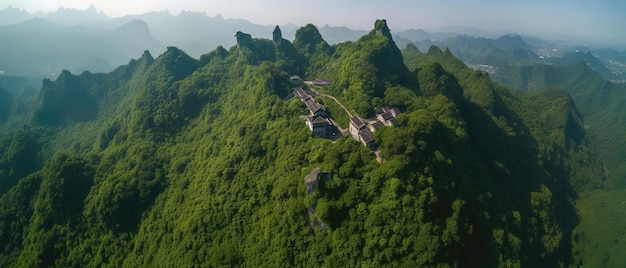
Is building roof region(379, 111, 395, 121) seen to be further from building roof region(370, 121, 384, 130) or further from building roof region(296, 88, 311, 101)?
building roof region(296, 88, 311, 101)

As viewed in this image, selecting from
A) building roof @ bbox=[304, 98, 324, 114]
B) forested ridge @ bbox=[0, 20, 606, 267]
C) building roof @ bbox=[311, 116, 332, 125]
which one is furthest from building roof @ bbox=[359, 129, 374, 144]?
building roof @ bbox=[304, 98, 324, 114]

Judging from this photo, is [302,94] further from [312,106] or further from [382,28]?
[382,28]

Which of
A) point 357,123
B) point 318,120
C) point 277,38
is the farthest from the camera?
point 277,38

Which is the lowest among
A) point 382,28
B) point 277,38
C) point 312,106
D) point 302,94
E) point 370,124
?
point 302,94

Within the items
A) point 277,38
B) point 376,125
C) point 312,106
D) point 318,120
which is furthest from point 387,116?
point 277,38

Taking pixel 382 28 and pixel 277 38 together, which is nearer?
pixel 382 28

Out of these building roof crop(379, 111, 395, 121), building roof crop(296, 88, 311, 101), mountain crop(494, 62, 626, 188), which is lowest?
mountain crop(494, 62, 626, 188)
